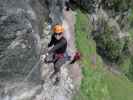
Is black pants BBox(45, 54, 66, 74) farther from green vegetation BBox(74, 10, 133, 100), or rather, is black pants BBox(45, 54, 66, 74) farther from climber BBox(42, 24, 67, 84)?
green vegetation BBox(74, 10, 133, 100)

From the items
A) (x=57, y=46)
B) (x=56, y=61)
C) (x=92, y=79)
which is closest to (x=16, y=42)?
(x=57, y=46)

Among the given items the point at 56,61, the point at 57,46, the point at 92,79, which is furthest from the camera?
the point at 92,79

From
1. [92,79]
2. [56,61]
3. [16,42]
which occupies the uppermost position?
[16,42]

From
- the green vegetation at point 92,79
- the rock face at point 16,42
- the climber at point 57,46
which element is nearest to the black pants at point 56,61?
the climber at point 57,46

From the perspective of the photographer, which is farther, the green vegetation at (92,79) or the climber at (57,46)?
the green vegetation at (92,79)

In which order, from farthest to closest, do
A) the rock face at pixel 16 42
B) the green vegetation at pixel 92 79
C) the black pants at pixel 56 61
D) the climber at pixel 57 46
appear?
1. the green vegetation at pixel 92 79
2. the black pants at pixel 56 61
3. the climber at pixel 57 46
4. the rock face at pixel 16 42

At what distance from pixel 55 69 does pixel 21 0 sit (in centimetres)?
448

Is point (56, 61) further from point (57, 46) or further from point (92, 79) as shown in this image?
point (92, 79)

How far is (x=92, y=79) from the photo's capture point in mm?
26188

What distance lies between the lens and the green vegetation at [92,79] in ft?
82.3

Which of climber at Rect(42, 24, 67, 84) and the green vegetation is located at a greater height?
climber at Rect(42, 24, 67, 84)

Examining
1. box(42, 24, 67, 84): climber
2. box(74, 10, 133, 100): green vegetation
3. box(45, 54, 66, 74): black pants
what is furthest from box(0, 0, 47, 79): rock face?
box(74, 10, 133, 100): green vegetation

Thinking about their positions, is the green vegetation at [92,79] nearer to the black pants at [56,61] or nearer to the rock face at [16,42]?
the black pants at [56,61]

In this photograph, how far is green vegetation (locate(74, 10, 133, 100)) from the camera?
2509 cm
